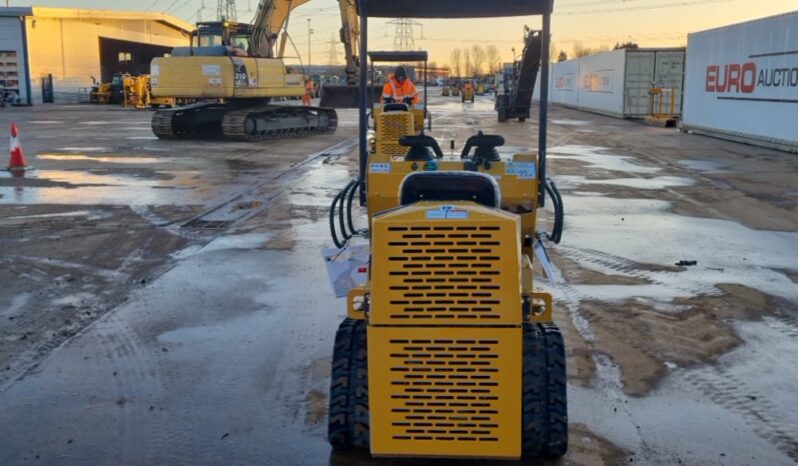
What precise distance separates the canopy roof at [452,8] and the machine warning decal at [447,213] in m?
2.65

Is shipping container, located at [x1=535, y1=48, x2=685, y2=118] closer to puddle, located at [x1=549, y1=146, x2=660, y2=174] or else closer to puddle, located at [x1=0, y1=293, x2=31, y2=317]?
puddle, located at [x1=549, y1=146, x2=660, y2=174]

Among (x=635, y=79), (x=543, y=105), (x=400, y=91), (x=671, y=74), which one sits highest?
(x=671, y=74)

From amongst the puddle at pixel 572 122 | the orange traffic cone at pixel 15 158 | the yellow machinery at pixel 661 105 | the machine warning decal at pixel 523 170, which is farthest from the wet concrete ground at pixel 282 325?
the yellow machinery at pixel 661 105

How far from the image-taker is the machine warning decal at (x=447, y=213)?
3469mm

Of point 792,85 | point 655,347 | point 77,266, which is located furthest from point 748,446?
point 792,85

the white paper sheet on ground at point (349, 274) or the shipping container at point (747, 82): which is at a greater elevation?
the shipping container at point (747, 82)

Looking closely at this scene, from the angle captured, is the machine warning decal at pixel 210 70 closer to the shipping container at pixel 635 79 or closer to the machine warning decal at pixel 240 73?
the machine warning decal at pixel 240 73

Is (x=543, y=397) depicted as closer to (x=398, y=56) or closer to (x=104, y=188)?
(x=104, y=188)

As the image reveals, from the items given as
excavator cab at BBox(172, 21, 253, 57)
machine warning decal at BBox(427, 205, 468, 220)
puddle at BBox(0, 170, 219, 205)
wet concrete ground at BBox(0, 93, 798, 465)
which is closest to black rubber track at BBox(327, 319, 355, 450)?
wet concrete ground at BBox(0, 93, 798, 465)

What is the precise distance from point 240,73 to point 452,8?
1716 cm

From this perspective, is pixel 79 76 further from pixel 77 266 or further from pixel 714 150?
pixel 77 266

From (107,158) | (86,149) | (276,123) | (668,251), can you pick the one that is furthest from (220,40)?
(668,251)

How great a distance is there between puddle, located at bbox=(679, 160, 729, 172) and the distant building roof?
1894 inches

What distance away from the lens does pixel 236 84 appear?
22.2 metres
